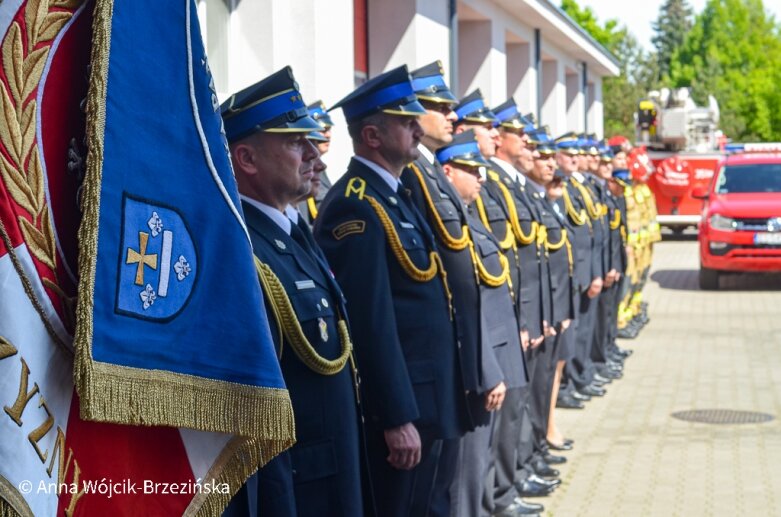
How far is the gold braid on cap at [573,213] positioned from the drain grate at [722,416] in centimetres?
170

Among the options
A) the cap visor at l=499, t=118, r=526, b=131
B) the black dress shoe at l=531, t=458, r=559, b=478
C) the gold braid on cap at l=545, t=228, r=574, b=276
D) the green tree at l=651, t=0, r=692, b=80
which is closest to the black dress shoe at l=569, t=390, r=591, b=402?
the gold braid on cap at l=545, t=228, r=574, b=276

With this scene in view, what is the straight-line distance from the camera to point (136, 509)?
6.78ft

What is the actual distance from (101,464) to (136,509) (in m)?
0.11

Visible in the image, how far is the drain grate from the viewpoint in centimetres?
937

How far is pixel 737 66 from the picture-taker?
7262 centimetres

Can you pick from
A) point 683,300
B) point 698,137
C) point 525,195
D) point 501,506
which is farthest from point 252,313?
point 698,137

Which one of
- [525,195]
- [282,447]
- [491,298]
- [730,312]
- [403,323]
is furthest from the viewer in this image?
[730,312]

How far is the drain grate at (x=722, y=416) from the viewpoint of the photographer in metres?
9.37

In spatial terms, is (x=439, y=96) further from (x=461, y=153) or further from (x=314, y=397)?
(x=314, y=397)

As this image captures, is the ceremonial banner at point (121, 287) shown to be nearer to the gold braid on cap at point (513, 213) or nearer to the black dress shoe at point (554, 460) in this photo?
the gold braid on cap at point (513, 213)

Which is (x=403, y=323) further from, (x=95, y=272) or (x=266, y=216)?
(x=95, y=272)

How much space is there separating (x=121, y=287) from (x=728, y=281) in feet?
64.7

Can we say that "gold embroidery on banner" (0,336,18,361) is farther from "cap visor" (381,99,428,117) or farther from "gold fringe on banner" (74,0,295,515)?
"cap visor" (381,99,428,117)

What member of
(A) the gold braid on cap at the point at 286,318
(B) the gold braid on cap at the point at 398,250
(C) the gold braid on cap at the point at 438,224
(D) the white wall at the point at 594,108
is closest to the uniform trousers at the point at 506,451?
(C) the gold braid on cap at the point at 438,224
